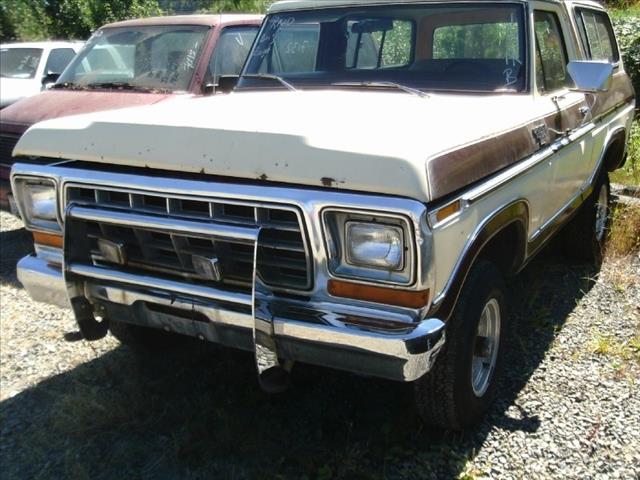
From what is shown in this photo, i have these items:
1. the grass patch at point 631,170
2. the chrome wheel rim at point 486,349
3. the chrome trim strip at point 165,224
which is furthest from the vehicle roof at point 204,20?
the grass patch at point 631,170

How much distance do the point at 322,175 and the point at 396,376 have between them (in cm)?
74

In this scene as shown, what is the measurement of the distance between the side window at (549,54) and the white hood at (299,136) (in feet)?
1.35

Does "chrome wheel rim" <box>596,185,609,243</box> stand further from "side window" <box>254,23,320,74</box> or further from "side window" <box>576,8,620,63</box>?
"side window" <box>254,23,320,74</box>

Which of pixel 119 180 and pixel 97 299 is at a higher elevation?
pixel 119 180

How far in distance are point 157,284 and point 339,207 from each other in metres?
0.88

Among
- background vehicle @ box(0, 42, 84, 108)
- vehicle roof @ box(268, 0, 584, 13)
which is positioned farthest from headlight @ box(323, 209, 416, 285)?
background vehicle @ box(0, 42, 84, 108)

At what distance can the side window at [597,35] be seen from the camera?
A: 4.38 m

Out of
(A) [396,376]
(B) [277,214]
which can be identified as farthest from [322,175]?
(A) [396,376]

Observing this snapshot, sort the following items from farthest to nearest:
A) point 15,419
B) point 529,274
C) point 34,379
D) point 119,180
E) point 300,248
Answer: point 529,274 → point 34,379 → point 15,419 → point 119,180 → point 300,248

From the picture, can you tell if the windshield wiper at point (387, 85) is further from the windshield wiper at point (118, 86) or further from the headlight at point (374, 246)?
the windshield wiper at point (118, 86)

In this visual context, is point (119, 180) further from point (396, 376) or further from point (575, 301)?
point (575, 301)

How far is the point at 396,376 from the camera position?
2.24m

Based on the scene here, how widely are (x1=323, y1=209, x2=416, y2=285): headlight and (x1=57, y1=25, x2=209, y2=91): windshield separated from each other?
11.5ft

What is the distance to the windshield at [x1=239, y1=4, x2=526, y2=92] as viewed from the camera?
3.35m
